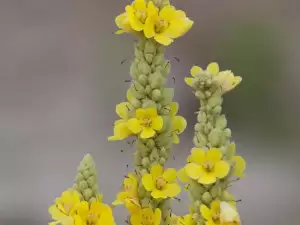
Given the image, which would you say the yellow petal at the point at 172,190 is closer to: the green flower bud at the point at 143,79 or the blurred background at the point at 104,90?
the green flower bud at the point at 143,79

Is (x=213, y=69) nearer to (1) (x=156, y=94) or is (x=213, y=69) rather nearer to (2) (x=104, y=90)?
(1) (x=156, y=94)

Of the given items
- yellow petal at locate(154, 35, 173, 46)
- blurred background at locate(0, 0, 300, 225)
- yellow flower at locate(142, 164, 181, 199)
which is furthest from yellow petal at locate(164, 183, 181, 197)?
blurred background at locate(0, 0, 300, 225)

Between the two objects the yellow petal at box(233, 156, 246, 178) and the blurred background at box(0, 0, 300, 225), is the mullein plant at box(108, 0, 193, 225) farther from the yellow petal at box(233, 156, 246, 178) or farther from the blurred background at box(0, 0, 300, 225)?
the blurred background at box(0, 0, 300, 225)

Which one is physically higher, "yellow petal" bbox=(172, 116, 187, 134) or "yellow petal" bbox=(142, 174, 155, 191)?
"yellow petal" bbox=(172, 116, 187, 134)

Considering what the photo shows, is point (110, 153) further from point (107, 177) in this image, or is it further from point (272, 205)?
point (272, 205)

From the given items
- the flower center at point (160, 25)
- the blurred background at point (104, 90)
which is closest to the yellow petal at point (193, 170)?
the flower center at point (160, 25)

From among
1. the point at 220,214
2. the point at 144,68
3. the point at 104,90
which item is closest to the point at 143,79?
the point at 144,68
